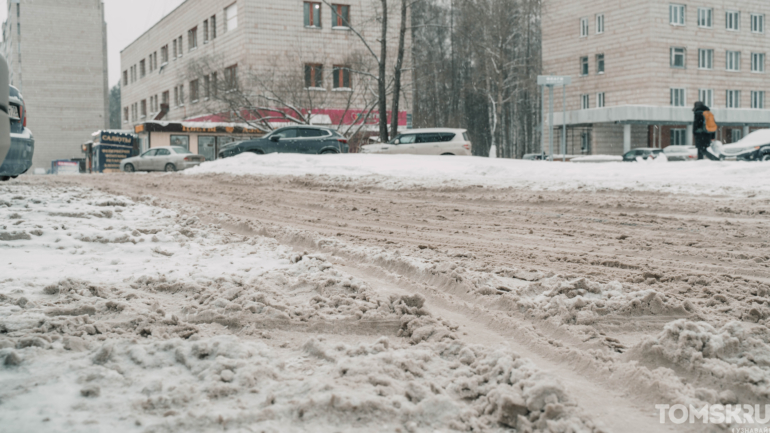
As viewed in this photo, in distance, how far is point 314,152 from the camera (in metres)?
24.5

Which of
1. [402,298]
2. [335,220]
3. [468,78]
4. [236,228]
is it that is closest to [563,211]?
[335,220]

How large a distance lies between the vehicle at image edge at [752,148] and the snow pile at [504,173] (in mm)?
7323

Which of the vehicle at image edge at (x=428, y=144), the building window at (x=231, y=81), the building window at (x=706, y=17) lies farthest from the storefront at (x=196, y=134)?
the building window at (x=706, y=17)

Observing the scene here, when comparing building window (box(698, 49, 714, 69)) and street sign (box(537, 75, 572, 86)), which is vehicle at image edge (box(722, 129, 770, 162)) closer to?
street sign (box(537, 75, 572, 86))

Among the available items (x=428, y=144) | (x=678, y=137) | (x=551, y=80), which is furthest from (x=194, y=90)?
(x=678, y=137)

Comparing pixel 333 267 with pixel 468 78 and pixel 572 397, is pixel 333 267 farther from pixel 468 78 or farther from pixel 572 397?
pixel 468 78

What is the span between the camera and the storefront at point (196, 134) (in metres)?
36.2

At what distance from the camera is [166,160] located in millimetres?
29812

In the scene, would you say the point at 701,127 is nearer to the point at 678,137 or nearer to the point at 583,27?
the point at 678,137

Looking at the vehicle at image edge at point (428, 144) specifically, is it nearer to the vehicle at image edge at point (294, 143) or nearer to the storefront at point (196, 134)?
the vehicle at image edge at point (294, 143)

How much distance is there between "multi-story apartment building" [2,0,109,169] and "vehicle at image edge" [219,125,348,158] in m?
49.0

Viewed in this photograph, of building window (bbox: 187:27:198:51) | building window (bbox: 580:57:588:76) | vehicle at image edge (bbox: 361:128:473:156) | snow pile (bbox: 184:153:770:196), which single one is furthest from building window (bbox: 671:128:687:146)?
snow pile (bbox: 184:153:770:196)

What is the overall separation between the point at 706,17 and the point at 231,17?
34880mm

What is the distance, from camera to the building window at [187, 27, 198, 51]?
44388 mm
